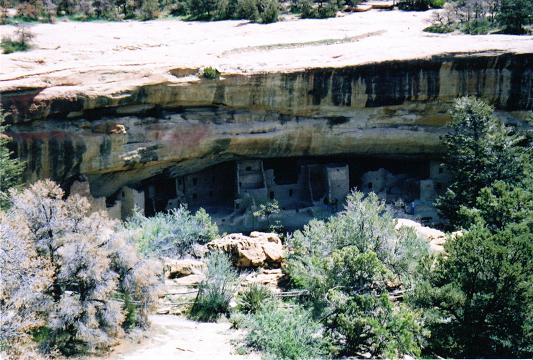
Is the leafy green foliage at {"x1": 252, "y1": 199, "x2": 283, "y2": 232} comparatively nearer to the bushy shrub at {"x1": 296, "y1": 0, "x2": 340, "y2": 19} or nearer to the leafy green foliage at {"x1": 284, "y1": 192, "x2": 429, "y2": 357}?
the leafy green foliage at {"x1": 284, "y1": 192, "x2": 429, "y2": 357}

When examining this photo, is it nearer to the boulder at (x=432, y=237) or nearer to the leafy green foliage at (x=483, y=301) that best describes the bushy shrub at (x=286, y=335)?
the leafy green foliage at (x=483, y=301)

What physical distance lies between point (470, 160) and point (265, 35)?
7.76 meters

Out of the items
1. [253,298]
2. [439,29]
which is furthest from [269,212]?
[439,29]

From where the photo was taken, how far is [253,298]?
13945 millimetres

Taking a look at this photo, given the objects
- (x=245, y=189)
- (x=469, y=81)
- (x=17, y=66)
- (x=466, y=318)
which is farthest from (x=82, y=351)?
(x=469, y=81)

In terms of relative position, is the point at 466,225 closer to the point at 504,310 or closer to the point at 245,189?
the point at 504,310

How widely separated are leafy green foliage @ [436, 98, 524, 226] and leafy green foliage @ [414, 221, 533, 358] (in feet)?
22.4

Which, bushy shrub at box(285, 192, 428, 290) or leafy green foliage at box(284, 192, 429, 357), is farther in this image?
bushy shrub at box(285, 192, 428, 290)

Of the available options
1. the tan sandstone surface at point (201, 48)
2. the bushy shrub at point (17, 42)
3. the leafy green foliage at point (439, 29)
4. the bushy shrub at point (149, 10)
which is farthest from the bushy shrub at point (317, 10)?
the bushy shrub at point (17, 42)

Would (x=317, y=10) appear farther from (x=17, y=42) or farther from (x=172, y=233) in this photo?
(x=172, y=233)

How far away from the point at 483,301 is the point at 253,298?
4.15 metres

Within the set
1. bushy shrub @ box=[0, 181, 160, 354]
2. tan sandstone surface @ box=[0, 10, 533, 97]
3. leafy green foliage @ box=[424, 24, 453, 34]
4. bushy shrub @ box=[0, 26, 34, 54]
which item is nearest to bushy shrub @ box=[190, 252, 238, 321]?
bushy shrub @ box=[0, 181, 160, 354]

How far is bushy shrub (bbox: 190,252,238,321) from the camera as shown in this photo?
1388 cm

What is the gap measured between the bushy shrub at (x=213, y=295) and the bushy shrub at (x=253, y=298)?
0.83 ft
